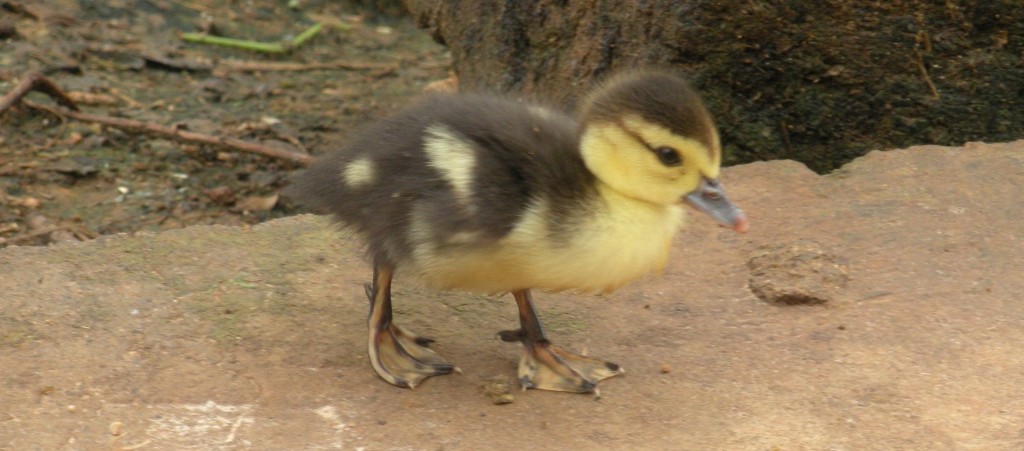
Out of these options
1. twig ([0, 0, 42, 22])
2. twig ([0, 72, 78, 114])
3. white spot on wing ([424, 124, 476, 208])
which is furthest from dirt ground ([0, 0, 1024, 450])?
twig ([0, 0, 42, 22])

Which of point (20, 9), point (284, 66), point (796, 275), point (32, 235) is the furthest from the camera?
point (284, 66)

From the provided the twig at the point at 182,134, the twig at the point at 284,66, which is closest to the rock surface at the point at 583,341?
the twig at the point at 182,134

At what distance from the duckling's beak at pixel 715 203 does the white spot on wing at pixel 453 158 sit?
59 cm

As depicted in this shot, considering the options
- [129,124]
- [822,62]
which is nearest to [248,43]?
[129,124]

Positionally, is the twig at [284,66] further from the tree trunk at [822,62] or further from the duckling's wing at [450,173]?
the duckling's wing at [450,173]

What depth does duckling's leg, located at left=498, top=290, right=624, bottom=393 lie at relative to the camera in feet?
11.7

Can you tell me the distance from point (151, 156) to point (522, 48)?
85.4 inches

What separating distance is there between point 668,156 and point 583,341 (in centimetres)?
90

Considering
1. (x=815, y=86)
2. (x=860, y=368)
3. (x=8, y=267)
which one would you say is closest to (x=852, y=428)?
(x=860, y=368)

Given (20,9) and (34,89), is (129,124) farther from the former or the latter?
(20,9)

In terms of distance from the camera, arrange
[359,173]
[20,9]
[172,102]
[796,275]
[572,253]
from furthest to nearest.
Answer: [20,9] → [172,102] → [796,275] → [359,173] → [572,253]

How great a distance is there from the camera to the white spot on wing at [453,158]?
3.28 m

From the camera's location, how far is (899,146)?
208 inches

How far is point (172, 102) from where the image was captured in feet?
23.9
